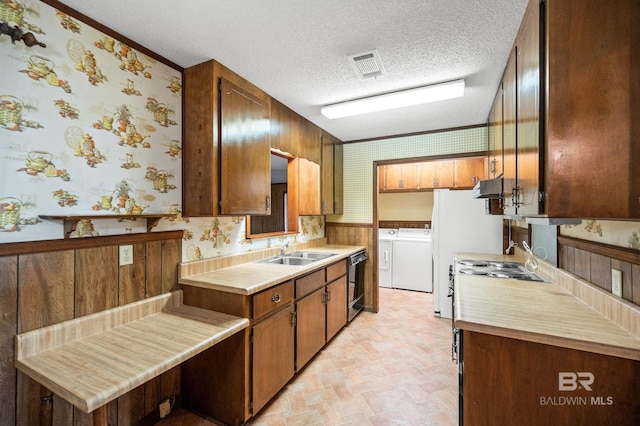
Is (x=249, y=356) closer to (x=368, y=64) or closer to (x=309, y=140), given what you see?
(x=368, y=64)

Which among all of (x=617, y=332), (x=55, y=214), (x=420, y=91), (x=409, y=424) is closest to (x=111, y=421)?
(x=55, y=214)

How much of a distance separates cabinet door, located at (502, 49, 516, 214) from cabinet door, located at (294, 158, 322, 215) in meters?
1.90

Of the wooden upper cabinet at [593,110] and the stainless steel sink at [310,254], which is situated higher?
the wooden upper cabinet at [593,110]

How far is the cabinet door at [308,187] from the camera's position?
3.11 meters

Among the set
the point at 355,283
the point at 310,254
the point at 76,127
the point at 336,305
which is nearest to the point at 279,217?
the point at 310,254

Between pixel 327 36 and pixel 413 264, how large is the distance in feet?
13.3

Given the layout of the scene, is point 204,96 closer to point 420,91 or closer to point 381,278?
point 420,91

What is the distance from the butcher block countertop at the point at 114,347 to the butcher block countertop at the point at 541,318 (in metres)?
1.36

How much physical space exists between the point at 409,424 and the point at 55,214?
243 centimetres

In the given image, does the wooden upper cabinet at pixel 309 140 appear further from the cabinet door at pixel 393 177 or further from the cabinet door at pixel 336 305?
the cabinet door at pixel 393 177

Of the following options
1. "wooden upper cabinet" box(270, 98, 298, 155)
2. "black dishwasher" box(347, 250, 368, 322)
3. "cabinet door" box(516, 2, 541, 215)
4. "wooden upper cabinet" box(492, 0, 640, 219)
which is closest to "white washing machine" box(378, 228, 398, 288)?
"black dishwasher" box(347, 250, 368, 322)

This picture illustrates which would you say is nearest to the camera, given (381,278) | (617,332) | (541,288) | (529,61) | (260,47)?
(617,332)

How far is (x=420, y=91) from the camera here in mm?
2266

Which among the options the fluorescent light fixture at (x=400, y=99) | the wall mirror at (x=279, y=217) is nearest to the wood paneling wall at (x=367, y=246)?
the wall mirror at (x=279, y=217)
